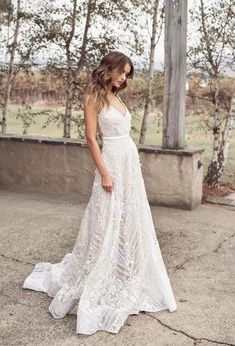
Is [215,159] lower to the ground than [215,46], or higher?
lower

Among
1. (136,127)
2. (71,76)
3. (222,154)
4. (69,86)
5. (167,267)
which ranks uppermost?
(71,76)

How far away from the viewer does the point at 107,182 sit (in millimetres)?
2803

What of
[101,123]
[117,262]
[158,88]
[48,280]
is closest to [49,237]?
[48,280]

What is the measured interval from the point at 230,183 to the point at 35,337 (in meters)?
5.04

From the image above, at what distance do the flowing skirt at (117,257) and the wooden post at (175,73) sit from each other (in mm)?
2362

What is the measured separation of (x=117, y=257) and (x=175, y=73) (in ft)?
9.04

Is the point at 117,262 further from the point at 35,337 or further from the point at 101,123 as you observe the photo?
the point at 101,123

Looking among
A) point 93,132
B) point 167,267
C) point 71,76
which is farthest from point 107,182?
point 71,76

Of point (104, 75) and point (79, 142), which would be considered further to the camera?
point (79, 142)

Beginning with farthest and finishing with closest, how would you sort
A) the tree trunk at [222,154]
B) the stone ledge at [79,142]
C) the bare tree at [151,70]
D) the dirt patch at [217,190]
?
the tree trunk at [222,154]
the bare tree at [151,70]
the dirt patch at [217,190]
the stone ledge at [79,142]

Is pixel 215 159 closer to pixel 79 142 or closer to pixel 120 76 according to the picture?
pixel 79 142

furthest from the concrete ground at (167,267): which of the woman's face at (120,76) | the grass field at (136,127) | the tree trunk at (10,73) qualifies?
the tree trunk at (10,73)

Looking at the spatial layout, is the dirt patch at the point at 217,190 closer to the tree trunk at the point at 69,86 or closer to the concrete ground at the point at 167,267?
the concrete ground at the point at 167,267

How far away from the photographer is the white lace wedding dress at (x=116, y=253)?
110 inches
